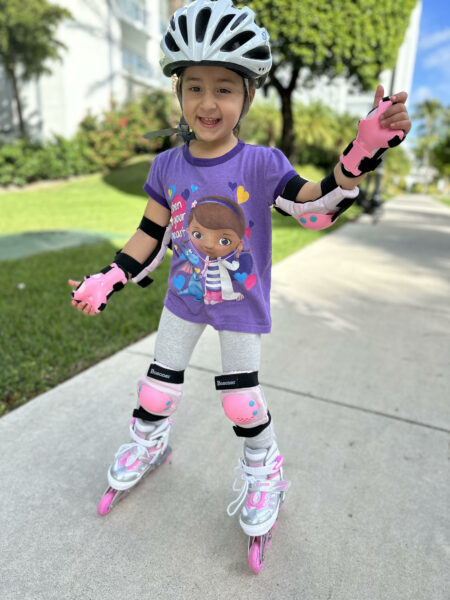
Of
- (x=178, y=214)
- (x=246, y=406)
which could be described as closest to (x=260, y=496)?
(x=246, y=406)

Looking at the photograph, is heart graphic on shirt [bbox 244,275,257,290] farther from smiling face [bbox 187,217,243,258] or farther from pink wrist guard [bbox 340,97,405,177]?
pink wrist guard [bbox 340,97,405,177]

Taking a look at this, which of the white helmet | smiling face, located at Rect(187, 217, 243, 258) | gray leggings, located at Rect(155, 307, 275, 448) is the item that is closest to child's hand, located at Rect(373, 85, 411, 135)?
the white helmet

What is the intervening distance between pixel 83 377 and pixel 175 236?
1545 millimetres

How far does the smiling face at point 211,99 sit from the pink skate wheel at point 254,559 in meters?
1.44

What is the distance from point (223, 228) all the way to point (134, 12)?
1027 inches

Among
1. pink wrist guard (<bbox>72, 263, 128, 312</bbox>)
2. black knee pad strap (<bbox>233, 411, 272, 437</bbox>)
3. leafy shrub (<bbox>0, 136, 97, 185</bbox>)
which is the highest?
pink wrist guard (<bbox>72, 263, 128, 312</bbox>)

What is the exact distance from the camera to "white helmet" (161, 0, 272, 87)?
→ 4.82 feet

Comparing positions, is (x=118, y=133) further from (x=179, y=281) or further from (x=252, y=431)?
(x=252, y=431)

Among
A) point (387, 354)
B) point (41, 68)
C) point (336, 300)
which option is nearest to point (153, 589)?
point (387, 354)

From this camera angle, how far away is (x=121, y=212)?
1012 centimetres

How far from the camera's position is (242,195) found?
1597 mm

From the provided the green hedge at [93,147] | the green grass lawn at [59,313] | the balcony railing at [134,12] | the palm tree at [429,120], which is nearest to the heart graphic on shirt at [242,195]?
the green grass lawn at [59,313]

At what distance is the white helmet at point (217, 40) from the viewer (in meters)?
1.47

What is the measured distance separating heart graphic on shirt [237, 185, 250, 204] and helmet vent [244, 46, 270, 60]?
1.37ft
